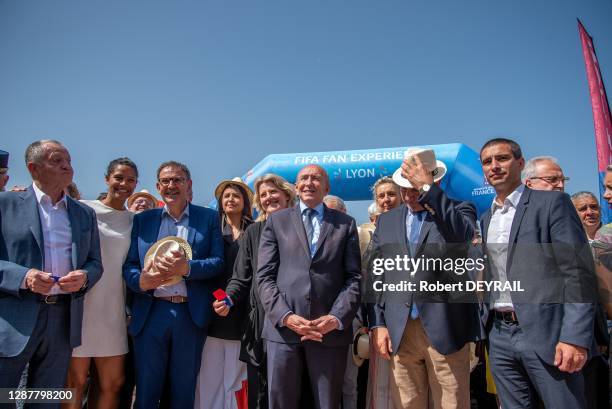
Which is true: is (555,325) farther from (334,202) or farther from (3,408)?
(3,408)

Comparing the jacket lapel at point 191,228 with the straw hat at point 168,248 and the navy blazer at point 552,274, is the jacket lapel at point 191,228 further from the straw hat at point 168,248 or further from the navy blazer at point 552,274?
the navy blazer at point 552,274

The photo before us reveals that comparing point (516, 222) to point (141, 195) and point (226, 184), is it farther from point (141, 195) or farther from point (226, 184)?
point (141, 195)

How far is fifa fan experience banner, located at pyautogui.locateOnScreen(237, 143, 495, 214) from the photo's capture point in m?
8.50

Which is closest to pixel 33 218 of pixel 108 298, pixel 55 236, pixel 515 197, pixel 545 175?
pixel 55 236

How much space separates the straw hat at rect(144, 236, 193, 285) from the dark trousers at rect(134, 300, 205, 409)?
30 centimetres

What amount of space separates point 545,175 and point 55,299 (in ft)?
11.8

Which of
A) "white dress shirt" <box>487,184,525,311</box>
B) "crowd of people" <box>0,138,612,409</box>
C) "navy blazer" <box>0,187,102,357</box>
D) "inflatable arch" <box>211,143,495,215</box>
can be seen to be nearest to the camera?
"crowd of people" <box>0,138,612,409</box>

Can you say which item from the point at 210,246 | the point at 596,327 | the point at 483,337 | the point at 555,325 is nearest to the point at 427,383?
the point at 483,337

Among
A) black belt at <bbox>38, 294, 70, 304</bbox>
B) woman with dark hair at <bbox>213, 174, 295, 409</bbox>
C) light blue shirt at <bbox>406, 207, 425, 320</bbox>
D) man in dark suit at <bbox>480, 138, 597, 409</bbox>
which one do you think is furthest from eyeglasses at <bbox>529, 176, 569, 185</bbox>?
black belt at <bbox>38, 294, 70, 304</bbox>

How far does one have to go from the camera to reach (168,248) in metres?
3.05

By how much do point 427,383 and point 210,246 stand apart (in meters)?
1.94

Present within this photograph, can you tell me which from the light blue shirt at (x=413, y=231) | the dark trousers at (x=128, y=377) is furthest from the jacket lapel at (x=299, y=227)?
the dark trousers at (x=128, y=377)

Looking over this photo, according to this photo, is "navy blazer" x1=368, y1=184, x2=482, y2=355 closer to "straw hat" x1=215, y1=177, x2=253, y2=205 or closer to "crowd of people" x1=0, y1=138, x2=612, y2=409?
"crowd of people" x1=0, y1=138, x2=612, y2=409

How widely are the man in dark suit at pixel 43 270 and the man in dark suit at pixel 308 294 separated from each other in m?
1.29
